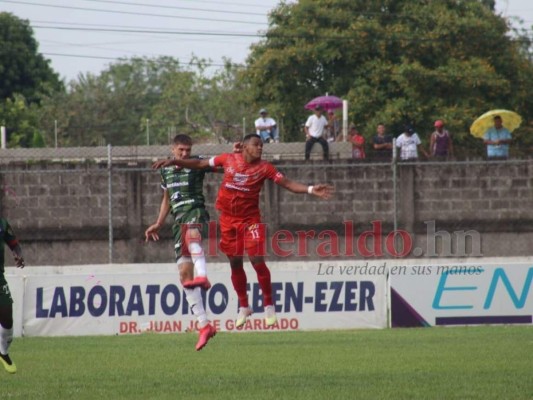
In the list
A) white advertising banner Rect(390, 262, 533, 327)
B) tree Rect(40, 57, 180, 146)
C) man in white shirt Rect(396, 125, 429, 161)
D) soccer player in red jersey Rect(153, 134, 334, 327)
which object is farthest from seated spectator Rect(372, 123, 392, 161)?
tree Rect(40, 57, 180, 146)

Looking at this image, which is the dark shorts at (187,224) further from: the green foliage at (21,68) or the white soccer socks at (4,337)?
the green foliage at (21,68)

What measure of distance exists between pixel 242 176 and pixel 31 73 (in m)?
58.6

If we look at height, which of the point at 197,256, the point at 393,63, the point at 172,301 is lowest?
the point at 172,301

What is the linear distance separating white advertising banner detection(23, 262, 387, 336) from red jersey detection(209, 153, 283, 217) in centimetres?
840

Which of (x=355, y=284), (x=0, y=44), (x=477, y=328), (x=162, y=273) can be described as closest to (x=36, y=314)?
(x=162, y=273)

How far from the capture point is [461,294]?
74.6ft

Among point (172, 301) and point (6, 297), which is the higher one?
point (6, 297)

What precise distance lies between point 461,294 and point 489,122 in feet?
25.7

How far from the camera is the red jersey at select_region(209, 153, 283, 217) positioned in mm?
13977

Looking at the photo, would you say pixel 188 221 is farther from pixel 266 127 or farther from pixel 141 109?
pixel 141 109

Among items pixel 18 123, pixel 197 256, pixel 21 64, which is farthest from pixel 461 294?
pixel 21 64

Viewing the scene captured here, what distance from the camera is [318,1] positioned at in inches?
1893

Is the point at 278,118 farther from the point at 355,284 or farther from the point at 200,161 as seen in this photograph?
the point at 200,161

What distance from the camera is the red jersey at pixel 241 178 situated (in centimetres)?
1398
